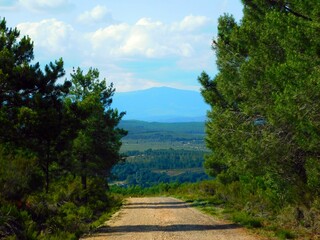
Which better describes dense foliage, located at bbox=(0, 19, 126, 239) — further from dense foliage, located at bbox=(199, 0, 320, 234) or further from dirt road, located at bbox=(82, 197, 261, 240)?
dense foliage, located at bbox=(199, 0, 320, 234)

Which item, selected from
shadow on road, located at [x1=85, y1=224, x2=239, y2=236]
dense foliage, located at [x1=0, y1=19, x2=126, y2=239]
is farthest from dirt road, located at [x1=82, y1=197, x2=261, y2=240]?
dense foliage, located at [x1=0, y1=19, x2=126, y2=239]

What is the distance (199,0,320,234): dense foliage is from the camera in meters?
13.1

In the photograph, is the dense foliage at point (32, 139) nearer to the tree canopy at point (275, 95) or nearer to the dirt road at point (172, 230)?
the dirt road at point (172, 230)

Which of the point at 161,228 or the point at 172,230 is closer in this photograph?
the point at 172,230

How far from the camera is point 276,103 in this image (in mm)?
14172

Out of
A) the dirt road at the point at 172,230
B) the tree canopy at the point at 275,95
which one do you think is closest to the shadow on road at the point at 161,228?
the dirt road at the point at 172,230

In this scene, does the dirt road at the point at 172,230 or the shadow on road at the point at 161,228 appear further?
the shadow on road at the point at 161,228

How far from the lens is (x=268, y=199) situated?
69.7 feet

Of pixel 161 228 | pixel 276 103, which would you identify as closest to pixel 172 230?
pixel 161 228

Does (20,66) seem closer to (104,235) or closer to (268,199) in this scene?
(104,235)

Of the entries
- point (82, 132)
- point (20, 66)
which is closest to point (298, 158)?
point (20, 66)

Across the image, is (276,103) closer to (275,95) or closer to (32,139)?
(275,95)

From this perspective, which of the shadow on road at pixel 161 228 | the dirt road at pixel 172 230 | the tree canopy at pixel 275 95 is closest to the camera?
the tree canopy at pixel 275 95

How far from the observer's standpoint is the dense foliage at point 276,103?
43.1ft
